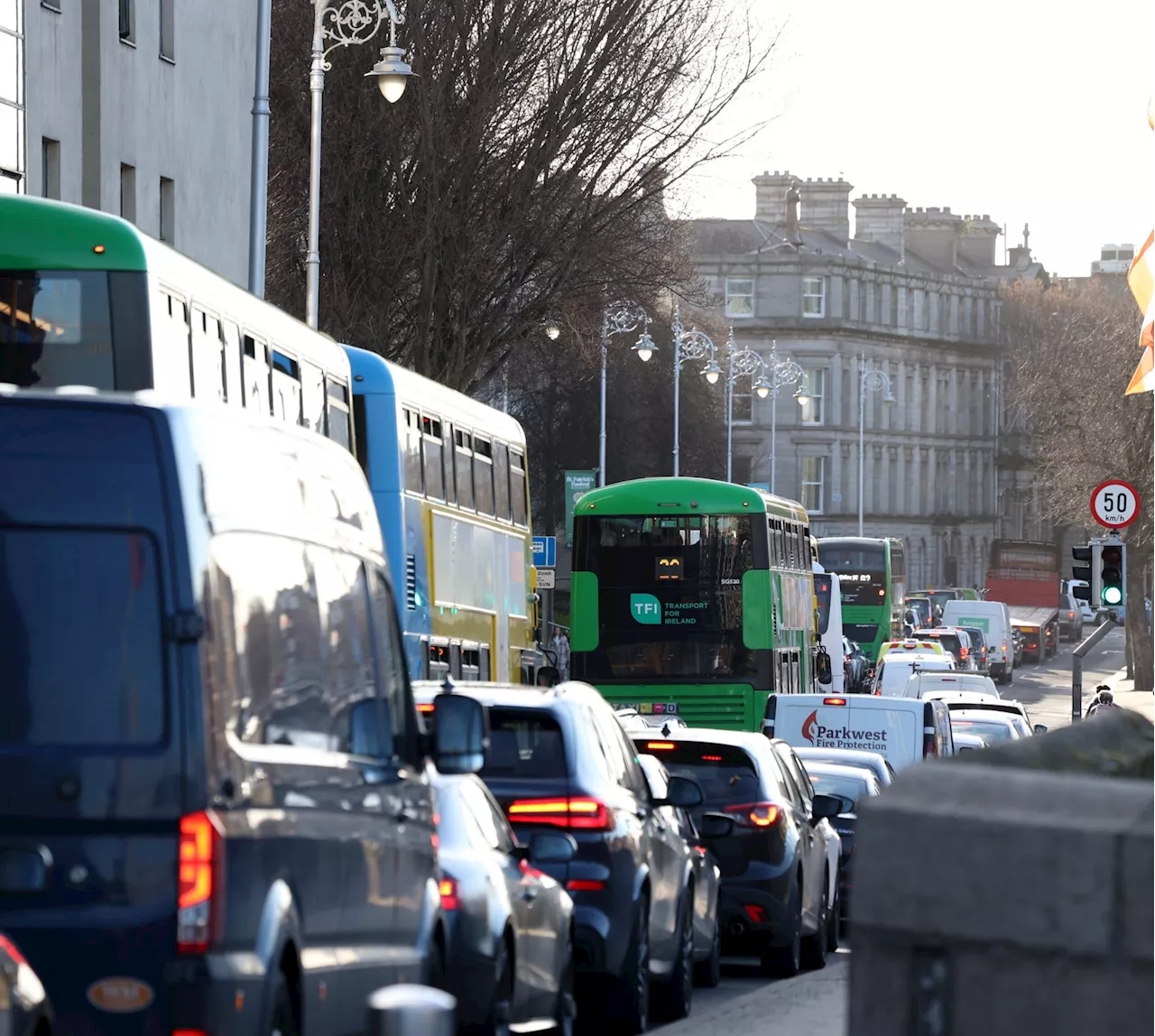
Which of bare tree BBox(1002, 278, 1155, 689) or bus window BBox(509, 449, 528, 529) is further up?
bare tree BBox(1002, 278, 1155, 689)

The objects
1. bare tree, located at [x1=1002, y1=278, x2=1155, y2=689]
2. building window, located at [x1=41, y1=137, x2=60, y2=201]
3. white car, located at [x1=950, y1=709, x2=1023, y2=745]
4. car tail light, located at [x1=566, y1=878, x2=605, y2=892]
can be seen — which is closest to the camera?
car tail light, located at [x1=566, y1=878, x2=605, y2=892]

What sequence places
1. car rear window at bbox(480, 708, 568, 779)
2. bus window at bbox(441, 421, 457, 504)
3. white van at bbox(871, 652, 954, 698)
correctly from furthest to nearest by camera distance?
white van at bbox(871, 652, 954, 698)
bus window at bbox(441, 421, 457, 504)
car rear window at bbox(480, 708, 568, 779)

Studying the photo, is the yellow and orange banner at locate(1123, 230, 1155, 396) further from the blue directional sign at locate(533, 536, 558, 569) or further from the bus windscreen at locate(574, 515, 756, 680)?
the blue directional sign at locate(533, 536, 558, 569)

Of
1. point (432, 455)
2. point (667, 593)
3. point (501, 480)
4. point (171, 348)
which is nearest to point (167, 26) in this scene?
point (667, 593)

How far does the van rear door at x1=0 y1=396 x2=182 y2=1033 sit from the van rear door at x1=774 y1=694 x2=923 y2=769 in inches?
801

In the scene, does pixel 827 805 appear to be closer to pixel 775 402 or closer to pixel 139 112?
pixel 139 112

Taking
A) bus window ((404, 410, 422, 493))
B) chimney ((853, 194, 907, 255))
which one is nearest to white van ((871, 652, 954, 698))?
bus window ((404, 410, 422, 493))

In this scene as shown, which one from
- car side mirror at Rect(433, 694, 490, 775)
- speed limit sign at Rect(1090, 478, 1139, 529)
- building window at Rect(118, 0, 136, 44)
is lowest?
car side mirror at Rect(433, 694, 490, 775)

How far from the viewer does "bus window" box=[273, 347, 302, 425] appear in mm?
18969

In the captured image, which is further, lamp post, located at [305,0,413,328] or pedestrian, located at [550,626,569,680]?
pedestrian, located at [550,626,569,680]

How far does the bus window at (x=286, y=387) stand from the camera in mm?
18969

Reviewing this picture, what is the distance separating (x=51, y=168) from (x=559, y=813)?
997 inches

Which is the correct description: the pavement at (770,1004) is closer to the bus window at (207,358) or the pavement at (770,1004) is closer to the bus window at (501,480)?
the bus window at (207,358)

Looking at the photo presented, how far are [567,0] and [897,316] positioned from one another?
324 ft
